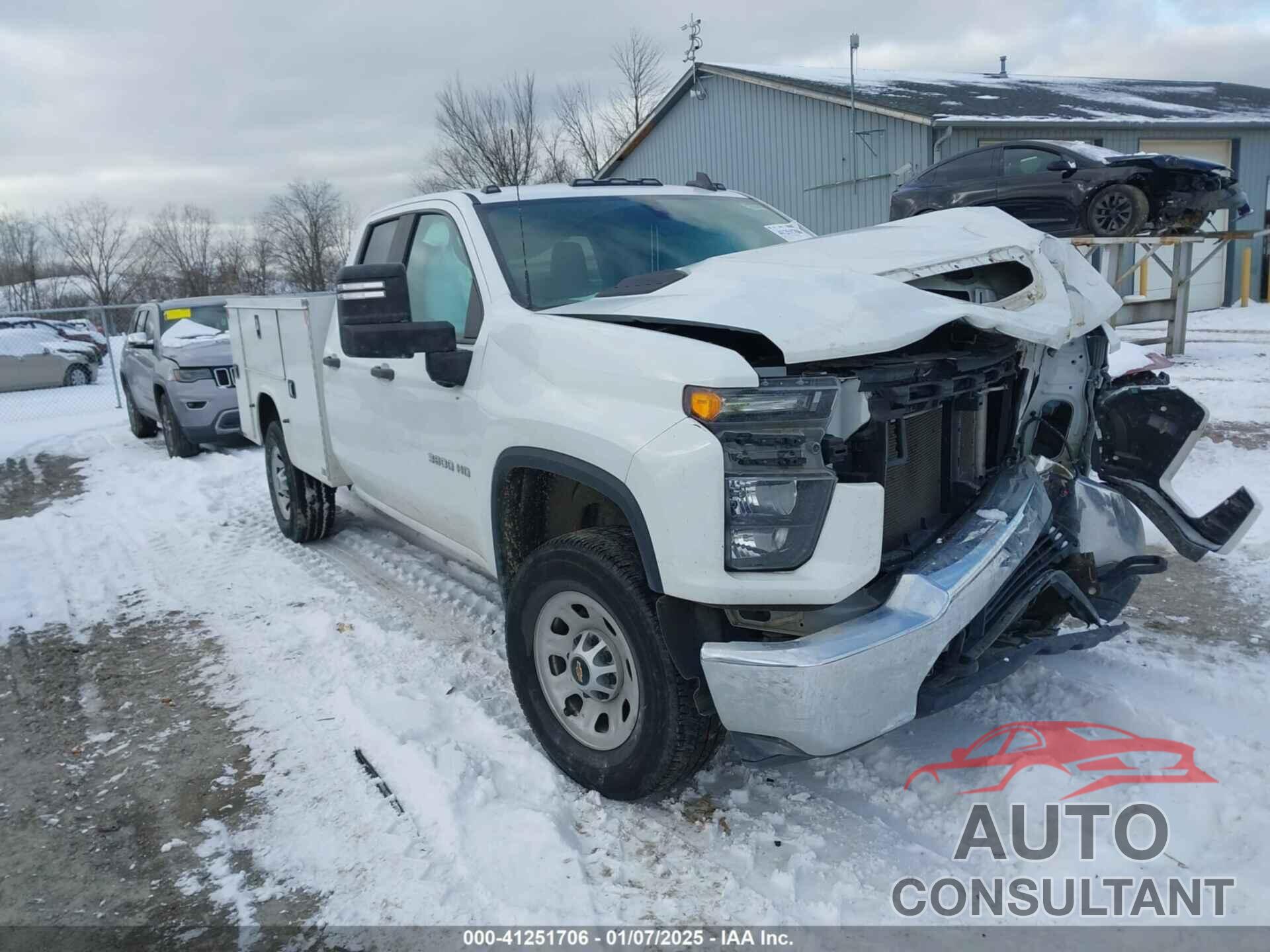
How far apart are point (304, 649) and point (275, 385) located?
2377 millimetres

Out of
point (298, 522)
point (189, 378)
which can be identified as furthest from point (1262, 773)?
point (189, 378)

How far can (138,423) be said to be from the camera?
12.4 meters

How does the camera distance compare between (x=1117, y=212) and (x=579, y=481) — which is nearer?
(x=579, y=481)

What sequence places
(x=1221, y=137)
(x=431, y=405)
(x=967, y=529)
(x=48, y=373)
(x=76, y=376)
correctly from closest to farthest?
1. (x=967, y=529)
2. (x=431, y=405)
3. (x=48, y=373)
4. (x=76, y=376)
5. (x=1221, y=137)

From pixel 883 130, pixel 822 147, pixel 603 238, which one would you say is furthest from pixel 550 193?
pixel 822 147

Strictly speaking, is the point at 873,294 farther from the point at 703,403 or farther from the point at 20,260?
the point at 20,260

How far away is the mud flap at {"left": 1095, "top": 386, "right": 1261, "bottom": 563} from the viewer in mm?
3631

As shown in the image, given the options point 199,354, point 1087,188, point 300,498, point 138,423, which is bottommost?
point 138,423

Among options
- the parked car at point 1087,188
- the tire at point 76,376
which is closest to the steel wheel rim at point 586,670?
the parked car at point 1087,188

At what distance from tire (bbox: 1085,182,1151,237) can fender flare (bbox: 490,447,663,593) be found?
37.4 feet

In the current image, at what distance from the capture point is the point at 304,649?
4664 millimetres

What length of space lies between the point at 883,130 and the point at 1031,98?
215 inches

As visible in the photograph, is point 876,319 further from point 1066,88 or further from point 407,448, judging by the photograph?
point 1066,88

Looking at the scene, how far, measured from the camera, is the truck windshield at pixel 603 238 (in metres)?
3.79
